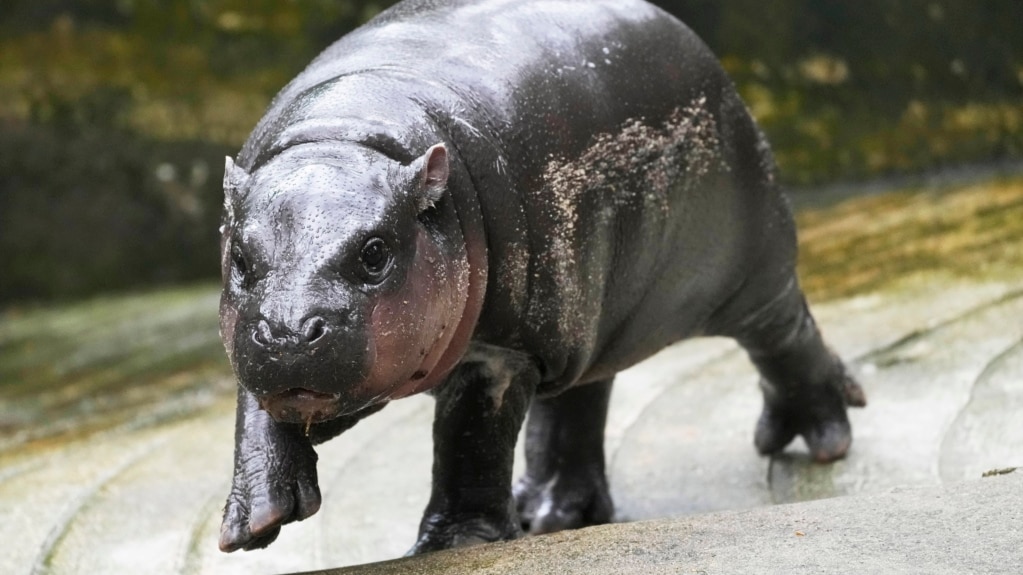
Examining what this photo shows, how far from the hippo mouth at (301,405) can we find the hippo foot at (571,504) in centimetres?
204

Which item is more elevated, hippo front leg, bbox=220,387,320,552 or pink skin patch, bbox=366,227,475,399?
pink skin patch, bbox=366,227,475,399

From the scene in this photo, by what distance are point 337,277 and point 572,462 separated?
220cm

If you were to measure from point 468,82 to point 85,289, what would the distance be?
9293 millimetres

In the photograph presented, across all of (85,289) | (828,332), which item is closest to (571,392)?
(828,332)

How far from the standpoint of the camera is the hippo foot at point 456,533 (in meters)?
3.84

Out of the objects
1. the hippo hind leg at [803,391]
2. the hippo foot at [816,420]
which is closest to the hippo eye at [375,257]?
the hippo hind leg at [803,391]

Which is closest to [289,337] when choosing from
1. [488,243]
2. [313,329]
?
[313,329]

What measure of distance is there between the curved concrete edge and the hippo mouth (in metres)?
0.49

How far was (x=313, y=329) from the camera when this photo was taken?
301 centimetres

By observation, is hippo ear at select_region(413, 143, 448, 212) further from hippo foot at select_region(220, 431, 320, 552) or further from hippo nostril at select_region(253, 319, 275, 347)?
hippo foot at select_region(220, 431, 320, 552)

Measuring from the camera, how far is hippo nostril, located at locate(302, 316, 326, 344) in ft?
9.84

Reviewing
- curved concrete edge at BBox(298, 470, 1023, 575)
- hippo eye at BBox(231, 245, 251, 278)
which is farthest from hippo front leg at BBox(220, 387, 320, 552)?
hippo eye at BBox(231, 245, 251, 278)

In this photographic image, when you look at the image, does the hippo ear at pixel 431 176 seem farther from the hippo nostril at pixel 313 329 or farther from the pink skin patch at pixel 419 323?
the hippo nostril at pixel 313 329

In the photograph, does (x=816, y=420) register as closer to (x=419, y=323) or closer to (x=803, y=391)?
(x=803, y=391)
